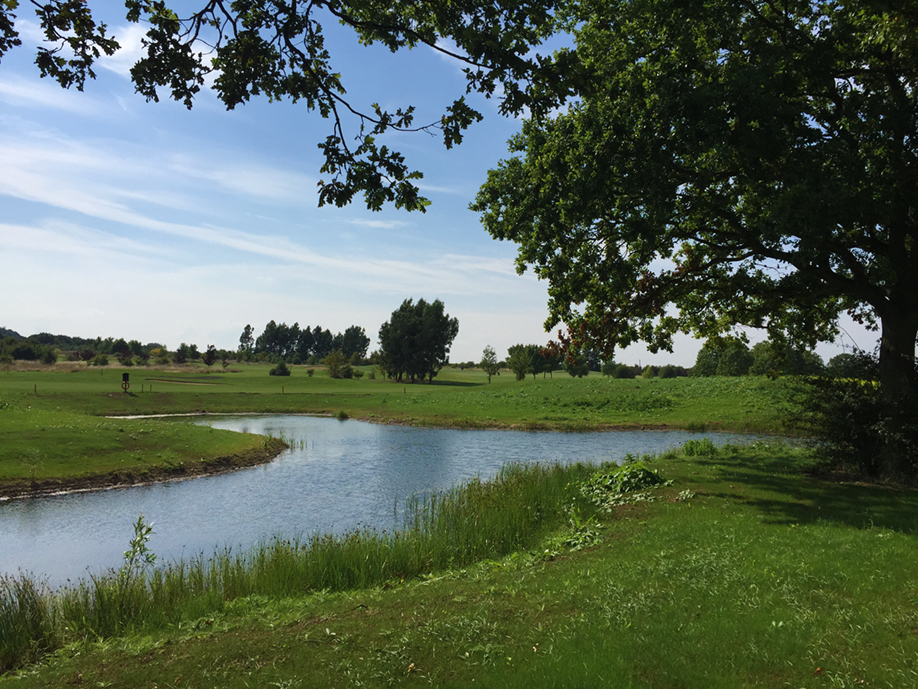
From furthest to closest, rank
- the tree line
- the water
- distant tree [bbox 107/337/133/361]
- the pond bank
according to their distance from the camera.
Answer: the tree line
distant tree [bbox 107/337/133/361]
the pond bank
the water

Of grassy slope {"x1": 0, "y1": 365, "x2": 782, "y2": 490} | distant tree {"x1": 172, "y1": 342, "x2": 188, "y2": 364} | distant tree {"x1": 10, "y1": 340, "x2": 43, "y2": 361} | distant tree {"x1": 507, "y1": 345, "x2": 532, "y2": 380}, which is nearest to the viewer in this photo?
grassy slope {"x1": 0, "y1": 365, "x2": 782, "y2": 490}

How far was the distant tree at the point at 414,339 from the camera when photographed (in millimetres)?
115250

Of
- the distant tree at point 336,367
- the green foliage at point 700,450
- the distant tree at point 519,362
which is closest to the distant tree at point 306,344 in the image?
the distant tree at point 336,367

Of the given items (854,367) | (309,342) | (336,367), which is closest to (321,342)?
(309,342)

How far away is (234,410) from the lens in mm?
61469

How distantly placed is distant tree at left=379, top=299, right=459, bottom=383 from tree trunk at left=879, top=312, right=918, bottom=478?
99.9 metres

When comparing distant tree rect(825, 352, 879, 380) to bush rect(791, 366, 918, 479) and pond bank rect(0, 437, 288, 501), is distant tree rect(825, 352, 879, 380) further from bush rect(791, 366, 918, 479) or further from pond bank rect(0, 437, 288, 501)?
pond bank rect(0, 437, 288, 501)

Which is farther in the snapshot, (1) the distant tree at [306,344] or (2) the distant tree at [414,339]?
(1) the distant tree at [306,344]

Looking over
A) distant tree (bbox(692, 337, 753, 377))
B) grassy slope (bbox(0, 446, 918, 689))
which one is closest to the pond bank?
grassy slope (bbox(0, 446, 918, 689))

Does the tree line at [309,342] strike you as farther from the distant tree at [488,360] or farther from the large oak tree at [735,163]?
the large oak tree at [735,163]

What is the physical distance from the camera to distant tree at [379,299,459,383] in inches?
4537

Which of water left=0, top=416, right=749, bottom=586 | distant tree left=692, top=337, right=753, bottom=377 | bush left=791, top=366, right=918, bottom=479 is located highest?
distant tree left=692, top=337, right=753, bottom=377

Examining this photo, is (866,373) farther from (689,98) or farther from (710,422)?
(710,422)

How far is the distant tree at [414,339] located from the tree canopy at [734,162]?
95.1 m
